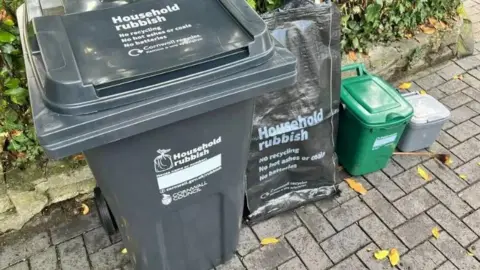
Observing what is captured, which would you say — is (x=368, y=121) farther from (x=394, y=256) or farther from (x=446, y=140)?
(x=446, y=140)

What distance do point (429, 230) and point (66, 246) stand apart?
7.29 feet

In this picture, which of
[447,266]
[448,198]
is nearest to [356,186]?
[448,198]

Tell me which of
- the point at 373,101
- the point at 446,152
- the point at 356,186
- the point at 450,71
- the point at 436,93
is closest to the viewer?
the point at 373,101

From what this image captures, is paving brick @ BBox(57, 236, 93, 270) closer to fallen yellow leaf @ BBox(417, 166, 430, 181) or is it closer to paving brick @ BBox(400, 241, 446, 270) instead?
paving brick @ BBox(400, 241, 446, 270)

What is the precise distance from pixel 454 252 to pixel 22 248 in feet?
8.46

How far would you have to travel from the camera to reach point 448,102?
3.57 m

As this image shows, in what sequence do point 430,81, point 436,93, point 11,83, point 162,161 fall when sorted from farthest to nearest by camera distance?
point 430,81 → point 436,93 → point 11,83 → point 162,161

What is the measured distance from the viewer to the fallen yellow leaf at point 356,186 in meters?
2.88

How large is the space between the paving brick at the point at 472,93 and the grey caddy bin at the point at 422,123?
81 cm

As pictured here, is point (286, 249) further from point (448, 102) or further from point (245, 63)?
point (448, 102)

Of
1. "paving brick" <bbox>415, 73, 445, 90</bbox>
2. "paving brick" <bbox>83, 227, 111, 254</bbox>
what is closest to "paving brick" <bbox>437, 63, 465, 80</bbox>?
"paving brick" <bbox>415, 73, 445, 90</bbox>

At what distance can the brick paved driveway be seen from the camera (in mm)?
2494

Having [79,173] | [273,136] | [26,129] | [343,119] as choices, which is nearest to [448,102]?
[343,119]

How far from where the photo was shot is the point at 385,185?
9.62 feet
